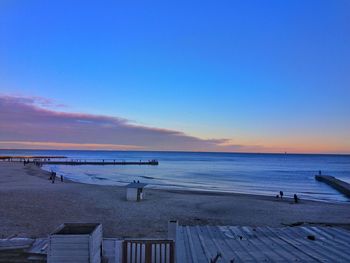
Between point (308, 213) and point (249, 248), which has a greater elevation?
point (249, 248)

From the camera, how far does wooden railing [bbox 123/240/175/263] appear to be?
724 centimetres

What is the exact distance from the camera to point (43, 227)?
643 inches

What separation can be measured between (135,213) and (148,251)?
13424mm

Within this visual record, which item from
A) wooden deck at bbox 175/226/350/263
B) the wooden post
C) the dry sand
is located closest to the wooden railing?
the wooden post

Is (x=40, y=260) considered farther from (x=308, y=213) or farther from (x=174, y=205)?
(x=308, y=213)

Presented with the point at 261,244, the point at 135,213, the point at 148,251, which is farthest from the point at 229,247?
the point at 135,213

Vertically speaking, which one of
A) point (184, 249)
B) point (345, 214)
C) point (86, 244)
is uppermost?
point (86, 244)

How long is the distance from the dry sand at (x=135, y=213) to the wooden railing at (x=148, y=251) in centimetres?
767

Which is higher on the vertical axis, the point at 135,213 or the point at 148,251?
the point at 148,251

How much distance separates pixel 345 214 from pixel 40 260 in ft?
67.4

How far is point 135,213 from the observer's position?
66.9 feet

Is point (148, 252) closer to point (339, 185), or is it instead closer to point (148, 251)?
point (148, 251)

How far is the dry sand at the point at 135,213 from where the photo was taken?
645 inches

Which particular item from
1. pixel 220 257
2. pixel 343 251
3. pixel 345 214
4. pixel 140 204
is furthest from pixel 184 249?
pixel 345 214
